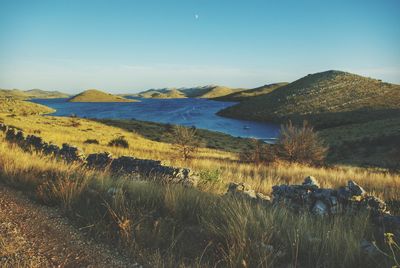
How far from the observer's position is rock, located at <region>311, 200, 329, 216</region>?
655 centimetres

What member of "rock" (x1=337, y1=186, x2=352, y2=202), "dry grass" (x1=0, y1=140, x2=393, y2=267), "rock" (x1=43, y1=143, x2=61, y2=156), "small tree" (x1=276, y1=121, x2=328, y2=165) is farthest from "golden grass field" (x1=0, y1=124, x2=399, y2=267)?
"small tree" (x1=276, y1=121, x2=328, y2=165)

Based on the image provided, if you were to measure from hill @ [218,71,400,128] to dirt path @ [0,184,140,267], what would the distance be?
9872 centimetres

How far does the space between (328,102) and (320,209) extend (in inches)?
4865

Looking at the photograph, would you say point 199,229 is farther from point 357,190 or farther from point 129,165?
point 129,165

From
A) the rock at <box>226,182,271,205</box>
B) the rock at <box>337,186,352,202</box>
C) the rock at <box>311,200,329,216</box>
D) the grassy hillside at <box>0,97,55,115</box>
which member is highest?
the rock at <box>337,186,352,202</box>

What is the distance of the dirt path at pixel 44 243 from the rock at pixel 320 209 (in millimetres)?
3754

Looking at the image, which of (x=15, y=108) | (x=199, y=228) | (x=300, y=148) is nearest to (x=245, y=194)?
(x=199, y=228)

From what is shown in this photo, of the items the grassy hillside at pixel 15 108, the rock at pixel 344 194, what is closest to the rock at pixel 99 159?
the rock at pixel 344 194

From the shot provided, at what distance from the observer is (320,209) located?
6.67 metres

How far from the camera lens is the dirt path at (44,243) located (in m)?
4.03

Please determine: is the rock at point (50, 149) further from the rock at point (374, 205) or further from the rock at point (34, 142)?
the rock at point (374, 205)

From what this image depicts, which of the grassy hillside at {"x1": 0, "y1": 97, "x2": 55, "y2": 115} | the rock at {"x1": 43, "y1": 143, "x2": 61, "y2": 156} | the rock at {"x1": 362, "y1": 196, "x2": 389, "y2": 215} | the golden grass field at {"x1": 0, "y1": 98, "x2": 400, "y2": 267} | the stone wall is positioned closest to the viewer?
the golden grass field at {"x1": 0, "y1": 98, "x2": 400, "y2": 267}

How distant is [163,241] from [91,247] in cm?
90

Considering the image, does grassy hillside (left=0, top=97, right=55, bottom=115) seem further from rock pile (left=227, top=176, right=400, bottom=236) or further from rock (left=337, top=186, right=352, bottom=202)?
rock (left=337, top=186, right=352, bottom=202)
